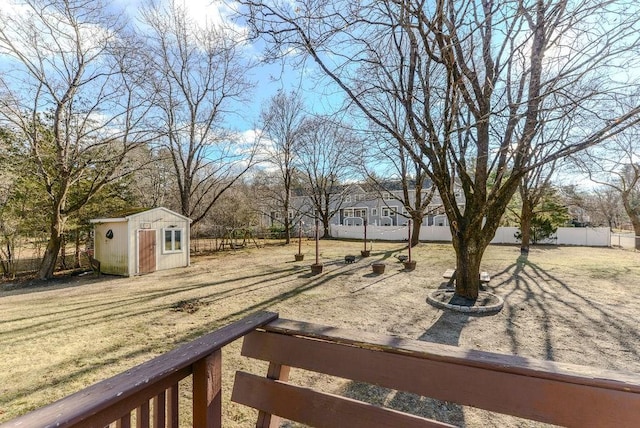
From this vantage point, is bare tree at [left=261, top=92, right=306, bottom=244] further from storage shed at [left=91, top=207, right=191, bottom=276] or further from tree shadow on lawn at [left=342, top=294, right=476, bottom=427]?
tree shadow on lawn at [left=342, top=294, right=476, bottom=427]

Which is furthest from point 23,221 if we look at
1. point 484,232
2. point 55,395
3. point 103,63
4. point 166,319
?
point 484,232

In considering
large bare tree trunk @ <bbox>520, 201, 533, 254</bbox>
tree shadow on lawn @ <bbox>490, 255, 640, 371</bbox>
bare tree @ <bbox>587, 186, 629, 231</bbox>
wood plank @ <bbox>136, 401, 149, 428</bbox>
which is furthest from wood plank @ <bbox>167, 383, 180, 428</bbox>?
bare tree @ <bbox>587, 186, 629, 231</bbox>

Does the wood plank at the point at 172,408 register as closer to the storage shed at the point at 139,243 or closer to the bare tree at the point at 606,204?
the storage shed at the point at 139,243

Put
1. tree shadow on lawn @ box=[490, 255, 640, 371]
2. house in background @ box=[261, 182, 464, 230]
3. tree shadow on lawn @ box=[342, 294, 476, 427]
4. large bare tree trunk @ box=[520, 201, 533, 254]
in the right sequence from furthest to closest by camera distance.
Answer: house in background @ box=[261, 182, 464, 230]
large bare tree trunk @ box=[520, 201, 533, 254]
tree shadow on lawn @ box=[490, 255, 640, 371]
tree shadow on lawn @ box=[342, 294, 476, 427]

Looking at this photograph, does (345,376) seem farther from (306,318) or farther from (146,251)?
(146,251)

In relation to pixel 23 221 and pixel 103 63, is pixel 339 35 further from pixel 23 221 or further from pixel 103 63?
pixel 23 221

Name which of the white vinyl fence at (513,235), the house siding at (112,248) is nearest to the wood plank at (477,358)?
the house siding at (112,248)

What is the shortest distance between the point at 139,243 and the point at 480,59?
1176cm

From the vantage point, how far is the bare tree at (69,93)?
30.7 ft

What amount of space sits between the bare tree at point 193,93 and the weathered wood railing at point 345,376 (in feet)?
44.2

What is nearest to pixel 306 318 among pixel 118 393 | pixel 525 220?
pixel 118 393

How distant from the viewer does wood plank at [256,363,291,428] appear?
1.69m

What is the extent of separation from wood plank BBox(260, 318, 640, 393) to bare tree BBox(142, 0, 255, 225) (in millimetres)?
13579

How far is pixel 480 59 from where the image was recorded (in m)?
6.30
